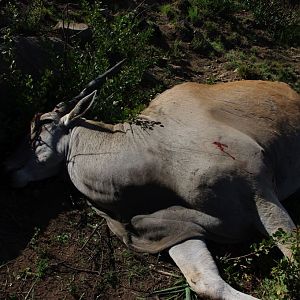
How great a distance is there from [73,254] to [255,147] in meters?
1.75

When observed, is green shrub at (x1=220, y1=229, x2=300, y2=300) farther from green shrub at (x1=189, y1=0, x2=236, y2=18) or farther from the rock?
green shrub at (x1=189, y1=0, x2=236, y2=18)

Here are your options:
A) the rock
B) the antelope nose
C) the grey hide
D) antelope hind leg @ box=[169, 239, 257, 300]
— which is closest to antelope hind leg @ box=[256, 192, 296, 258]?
the grey hide

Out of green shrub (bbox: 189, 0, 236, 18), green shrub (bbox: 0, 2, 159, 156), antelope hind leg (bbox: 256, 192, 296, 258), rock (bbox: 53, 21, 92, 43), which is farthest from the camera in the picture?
green shrub (bbox: 189, 0, 236, 18)

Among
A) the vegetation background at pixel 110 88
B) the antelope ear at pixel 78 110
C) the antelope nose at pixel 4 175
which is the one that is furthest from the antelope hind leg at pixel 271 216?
the antelope nose at pixel 4 175

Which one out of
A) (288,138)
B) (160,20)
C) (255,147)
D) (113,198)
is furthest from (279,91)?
(160,20)

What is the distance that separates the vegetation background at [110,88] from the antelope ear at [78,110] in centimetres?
35

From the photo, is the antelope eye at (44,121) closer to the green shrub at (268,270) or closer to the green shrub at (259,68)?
the green shrub at (268,270)

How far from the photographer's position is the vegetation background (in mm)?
5480

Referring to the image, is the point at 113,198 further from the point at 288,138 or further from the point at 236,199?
the point at 288,138

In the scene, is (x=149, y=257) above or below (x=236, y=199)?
below

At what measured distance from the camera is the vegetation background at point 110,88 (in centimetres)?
548

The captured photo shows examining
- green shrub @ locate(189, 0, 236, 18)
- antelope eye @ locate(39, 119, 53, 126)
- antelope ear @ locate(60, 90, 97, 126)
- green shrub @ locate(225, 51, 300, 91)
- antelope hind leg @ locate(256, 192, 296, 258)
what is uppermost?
antelope ear @ locate(60, 90, 97, 126)

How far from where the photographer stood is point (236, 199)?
5.67 metres

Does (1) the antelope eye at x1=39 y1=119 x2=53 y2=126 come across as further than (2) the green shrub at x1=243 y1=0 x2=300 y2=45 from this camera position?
No
